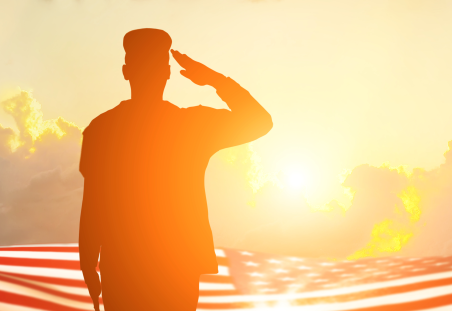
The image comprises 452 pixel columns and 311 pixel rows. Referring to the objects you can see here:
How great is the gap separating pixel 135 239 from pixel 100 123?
615 millimetres

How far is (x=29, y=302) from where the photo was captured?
6855 millimetres

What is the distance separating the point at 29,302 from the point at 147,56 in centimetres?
648

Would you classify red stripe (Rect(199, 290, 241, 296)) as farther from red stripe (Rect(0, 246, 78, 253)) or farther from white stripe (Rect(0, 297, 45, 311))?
red stripe (Rect(0, 246, 78, 253))

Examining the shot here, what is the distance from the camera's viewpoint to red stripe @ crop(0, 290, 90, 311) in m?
6.73

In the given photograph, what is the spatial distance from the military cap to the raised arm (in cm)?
6

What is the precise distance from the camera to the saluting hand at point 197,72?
2.03 metres

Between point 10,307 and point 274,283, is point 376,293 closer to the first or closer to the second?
point 274,283

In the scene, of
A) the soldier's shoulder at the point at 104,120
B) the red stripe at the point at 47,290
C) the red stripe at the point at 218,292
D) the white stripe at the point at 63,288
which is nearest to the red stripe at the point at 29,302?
the red stripe at the point at 47,290

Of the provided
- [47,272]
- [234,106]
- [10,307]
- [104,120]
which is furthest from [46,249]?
[234,106]

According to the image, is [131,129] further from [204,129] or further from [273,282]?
[273,282]

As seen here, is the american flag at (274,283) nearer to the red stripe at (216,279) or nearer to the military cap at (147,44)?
the red stripe at (216,279)

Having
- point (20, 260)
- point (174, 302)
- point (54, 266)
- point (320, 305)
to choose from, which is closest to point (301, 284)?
point (320, 305)

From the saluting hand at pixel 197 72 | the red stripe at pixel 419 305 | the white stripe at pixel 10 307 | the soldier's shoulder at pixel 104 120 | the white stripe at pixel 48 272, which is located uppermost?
the white stripe at pixel 48 272

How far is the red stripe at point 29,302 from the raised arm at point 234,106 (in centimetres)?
641
